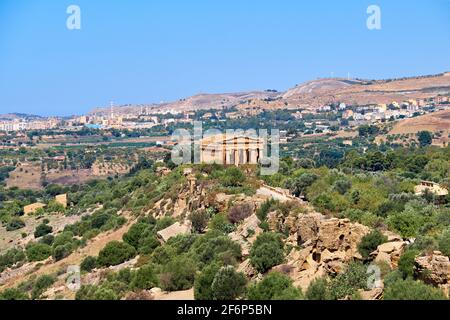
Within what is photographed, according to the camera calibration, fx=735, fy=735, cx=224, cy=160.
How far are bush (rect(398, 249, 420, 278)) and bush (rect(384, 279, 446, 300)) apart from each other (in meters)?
1.18

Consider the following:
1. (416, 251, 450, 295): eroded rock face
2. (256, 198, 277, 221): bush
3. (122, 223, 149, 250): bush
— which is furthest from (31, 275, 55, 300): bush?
(416, 251, 450, 295): eroded rock face

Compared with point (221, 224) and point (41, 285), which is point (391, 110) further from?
point (41, 285)

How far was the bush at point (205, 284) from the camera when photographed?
16.2 m

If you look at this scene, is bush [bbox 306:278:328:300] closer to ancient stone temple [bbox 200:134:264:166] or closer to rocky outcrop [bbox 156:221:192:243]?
rocky outcrop [bbox 156:221:192:243]

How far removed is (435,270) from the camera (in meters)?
14.4

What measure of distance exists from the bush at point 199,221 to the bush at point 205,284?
9.43 metres

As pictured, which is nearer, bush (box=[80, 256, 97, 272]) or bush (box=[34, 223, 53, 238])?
bush (box=[80, 256, 97, 272])

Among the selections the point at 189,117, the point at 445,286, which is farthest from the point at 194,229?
the point at 189,117

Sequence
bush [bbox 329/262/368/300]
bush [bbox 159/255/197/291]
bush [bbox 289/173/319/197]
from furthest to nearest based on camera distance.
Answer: bush [bbox 289/173/319/197], bush [bbox 159/255/197/291], bush [bbox 329/262/368/300]

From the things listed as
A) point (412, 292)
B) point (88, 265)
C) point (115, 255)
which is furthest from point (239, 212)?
point (412, 292)

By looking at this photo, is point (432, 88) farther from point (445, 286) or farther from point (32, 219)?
point (445, 286)

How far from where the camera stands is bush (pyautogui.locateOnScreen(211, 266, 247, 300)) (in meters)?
15.7

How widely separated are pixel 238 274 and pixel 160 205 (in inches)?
701

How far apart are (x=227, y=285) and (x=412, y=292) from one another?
4.30m
